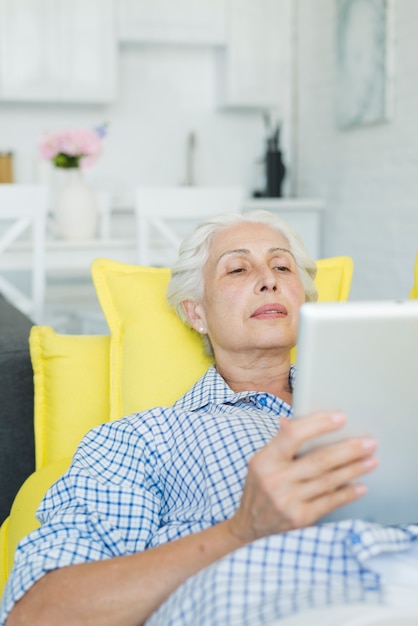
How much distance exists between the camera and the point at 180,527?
1026 millimetres

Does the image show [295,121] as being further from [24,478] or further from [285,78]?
[24,478]

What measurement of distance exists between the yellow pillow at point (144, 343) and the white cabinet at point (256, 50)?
110 inches

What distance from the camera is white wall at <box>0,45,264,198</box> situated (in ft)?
13.8

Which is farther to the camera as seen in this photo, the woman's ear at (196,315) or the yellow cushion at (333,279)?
the yellow cushion at (333,279)

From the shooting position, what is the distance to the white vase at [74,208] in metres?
3.05

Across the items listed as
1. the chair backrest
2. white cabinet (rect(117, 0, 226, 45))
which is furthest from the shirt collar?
white cabinet (rect(117, 0, 226, 45))

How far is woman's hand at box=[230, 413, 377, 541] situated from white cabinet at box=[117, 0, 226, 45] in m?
3.56

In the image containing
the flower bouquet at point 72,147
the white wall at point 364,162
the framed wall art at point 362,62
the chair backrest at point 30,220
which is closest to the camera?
the chair backrest at point 30,220

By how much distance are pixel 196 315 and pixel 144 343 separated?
0.12 meters

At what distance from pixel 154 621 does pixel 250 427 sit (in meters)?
0.30

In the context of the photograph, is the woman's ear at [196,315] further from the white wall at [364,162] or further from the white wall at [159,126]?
the white wall at [159,126]

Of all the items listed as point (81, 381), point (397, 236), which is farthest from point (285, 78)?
point (81, 381)

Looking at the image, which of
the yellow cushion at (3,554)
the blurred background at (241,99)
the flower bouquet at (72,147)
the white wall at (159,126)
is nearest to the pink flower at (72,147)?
the flower bouquet at (72,147)

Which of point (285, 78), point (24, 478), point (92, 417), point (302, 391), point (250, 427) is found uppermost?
point (285, 78)
